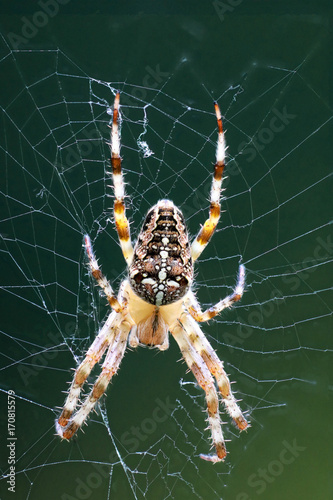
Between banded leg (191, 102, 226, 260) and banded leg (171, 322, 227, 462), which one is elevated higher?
banded leg (191, 102, 226, 260)

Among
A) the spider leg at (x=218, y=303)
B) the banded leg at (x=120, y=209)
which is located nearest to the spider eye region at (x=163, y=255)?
the banded leg at (x=120, y=209)

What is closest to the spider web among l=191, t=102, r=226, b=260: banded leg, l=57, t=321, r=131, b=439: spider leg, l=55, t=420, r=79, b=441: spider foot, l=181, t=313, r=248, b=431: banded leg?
l=181, t=313, r=248, b=431: banded leg

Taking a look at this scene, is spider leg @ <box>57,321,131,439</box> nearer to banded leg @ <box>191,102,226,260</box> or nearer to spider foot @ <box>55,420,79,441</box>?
spider foot @ <box>55,420,79,441</box>

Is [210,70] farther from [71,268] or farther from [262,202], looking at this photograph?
[71,268]

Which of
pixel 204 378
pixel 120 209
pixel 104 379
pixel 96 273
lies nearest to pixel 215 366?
pixel 204 378

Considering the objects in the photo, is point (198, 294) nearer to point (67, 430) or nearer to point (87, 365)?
point (87, 365)

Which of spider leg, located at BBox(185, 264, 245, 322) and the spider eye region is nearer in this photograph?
the spider eye region

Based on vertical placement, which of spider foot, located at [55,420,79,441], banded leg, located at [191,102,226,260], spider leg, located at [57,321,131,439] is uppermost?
banded leg, located at [191,102,226,260]

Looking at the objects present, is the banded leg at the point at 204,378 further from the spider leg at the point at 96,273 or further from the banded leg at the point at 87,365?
the spider leg at the point at 96,273
